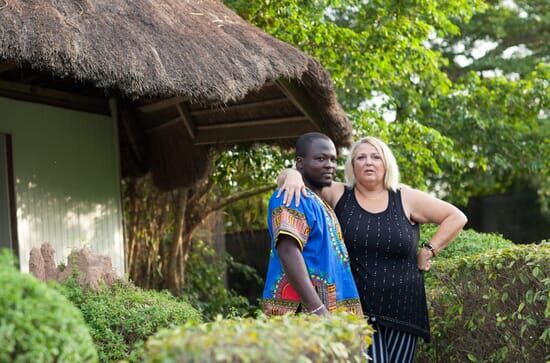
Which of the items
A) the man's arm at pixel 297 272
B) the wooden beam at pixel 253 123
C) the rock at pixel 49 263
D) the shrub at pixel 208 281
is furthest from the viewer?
the shrub at pixel 208 281

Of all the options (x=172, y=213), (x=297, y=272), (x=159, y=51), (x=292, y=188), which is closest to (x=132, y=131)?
(x=172, y=213)

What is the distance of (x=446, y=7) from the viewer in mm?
9414

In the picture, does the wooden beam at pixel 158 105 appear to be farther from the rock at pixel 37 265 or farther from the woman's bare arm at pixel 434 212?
the woman's bare arm at pixel 434 212

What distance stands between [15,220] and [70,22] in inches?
81.0

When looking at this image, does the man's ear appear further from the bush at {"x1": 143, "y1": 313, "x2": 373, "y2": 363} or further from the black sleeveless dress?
the bush at {"x1": 143, "y1": 313, "x2": 373, "y2": 363}

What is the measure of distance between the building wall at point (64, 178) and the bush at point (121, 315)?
5.70ft

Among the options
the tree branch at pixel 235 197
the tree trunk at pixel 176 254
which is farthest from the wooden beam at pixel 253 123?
the tree branch at pixel 235 197

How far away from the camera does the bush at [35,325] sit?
2.50m

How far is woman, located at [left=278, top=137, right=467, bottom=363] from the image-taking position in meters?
4.27

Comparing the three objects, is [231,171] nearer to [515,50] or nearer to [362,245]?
[362,245]

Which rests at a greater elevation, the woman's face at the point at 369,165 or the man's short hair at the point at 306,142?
the man's short hair at the point at 306,142

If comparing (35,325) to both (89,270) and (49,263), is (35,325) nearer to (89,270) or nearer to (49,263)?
(89,270)

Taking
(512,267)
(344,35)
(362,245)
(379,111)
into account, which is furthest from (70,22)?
(379,111)

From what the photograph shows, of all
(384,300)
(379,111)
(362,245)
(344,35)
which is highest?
(344,35)
